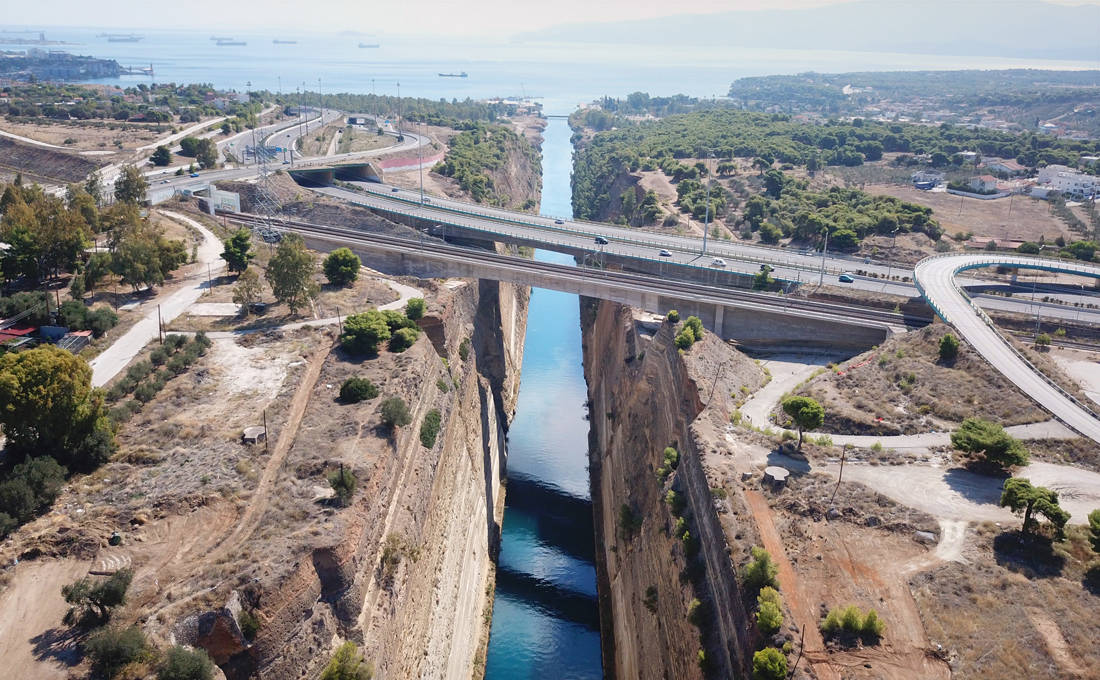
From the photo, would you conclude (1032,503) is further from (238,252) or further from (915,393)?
(238,252)

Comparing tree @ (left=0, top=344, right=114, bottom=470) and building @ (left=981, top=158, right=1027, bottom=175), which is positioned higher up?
building @ (left=981, top=158, right=1027, bottom=175)

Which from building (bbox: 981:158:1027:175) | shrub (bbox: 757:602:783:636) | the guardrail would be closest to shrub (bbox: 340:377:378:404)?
shrub (bbox: 757:602:783:636)

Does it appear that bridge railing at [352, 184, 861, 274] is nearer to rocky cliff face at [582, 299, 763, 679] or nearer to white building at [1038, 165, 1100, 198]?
rocky cliff face at [582, 299, 763, 679]

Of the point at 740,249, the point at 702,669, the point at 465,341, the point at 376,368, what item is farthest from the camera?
the point at 740,249

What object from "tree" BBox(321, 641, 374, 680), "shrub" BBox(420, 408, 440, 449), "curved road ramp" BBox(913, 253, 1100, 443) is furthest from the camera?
"shrub" BBox(420, 408, 440, 449)

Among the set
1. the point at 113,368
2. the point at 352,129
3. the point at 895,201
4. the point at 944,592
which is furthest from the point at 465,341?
the point at 352,129

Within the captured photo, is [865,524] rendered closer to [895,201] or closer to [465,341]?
[465,341]

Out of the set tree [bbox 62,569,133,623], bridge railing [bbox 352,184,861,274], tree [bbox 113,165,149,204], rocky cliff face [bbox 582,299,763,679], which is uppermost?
tree [bbox 113,165,149,204]

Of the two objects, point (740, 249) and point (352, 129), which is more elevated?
point (352, 129)
